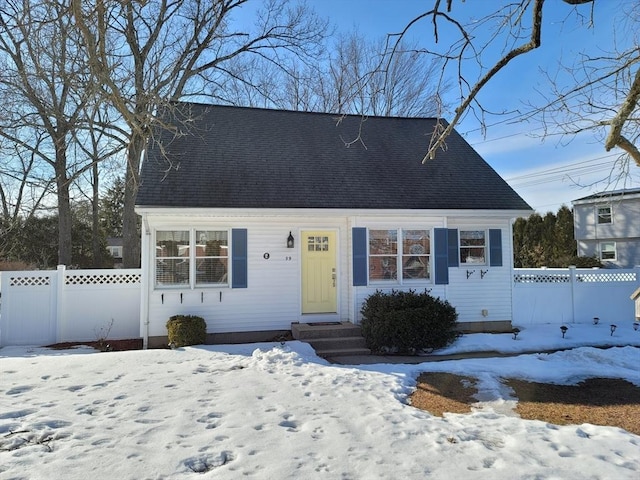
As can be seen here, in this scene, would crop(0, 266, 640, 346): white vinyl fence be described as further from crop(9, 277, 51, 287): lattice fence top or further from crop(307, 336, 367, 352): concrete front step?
crop(307, 336, 367, 352): concrete front step

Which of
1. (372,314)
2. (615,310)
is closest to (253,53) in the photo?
(372,314)

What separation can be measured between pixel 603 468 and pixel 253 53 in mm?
20231

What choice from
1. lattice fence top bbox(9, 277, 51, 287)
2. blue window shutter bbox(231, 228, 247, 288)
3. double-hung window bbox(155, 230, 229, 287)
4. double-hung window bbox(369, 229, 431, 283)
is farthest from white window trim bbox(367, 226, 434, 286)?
lattice fence top bbox(9, 277, 51, 287)

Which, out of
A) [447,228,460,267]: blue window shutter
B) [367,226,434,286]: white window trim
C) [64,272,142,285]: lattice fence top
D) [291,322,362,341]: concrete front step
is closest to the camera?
[291,322,362,341]: concrete front step

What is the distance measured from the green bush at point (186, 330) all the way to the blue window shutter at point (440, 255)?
5.50 metres

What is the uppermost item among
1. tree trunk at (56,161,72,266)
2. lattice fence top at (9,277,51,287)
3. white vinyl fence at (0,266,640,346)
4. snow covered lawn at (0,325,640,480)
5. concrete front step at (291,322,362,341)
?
A: tree trunk at (56,161,72,266)

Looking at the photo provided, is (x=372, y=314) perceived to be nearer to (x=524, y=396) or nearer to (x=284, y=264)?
(x=284, y=264)

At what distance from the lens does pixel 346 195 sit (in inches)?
409

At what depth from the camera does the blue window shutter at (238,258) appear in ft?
31.6

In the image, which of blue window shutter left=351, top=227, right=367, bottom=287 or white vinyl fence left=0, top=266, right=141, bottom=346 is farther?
blue window shutter left=351, top=227, right=367, bottom=287

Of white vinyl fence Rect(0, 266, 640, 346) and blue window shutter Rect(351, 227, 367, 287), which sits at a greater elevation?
blue window shutter Rect(351, 227, 367, 287)

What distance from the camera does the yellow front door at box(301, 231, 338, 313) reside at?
33.9ft

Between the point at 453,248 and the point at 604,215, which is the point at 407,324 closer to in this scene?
Result: the point at 453,248

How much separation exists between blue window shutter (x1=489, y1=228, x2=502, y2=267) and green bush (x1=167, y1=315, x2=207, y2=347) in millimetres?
7074
